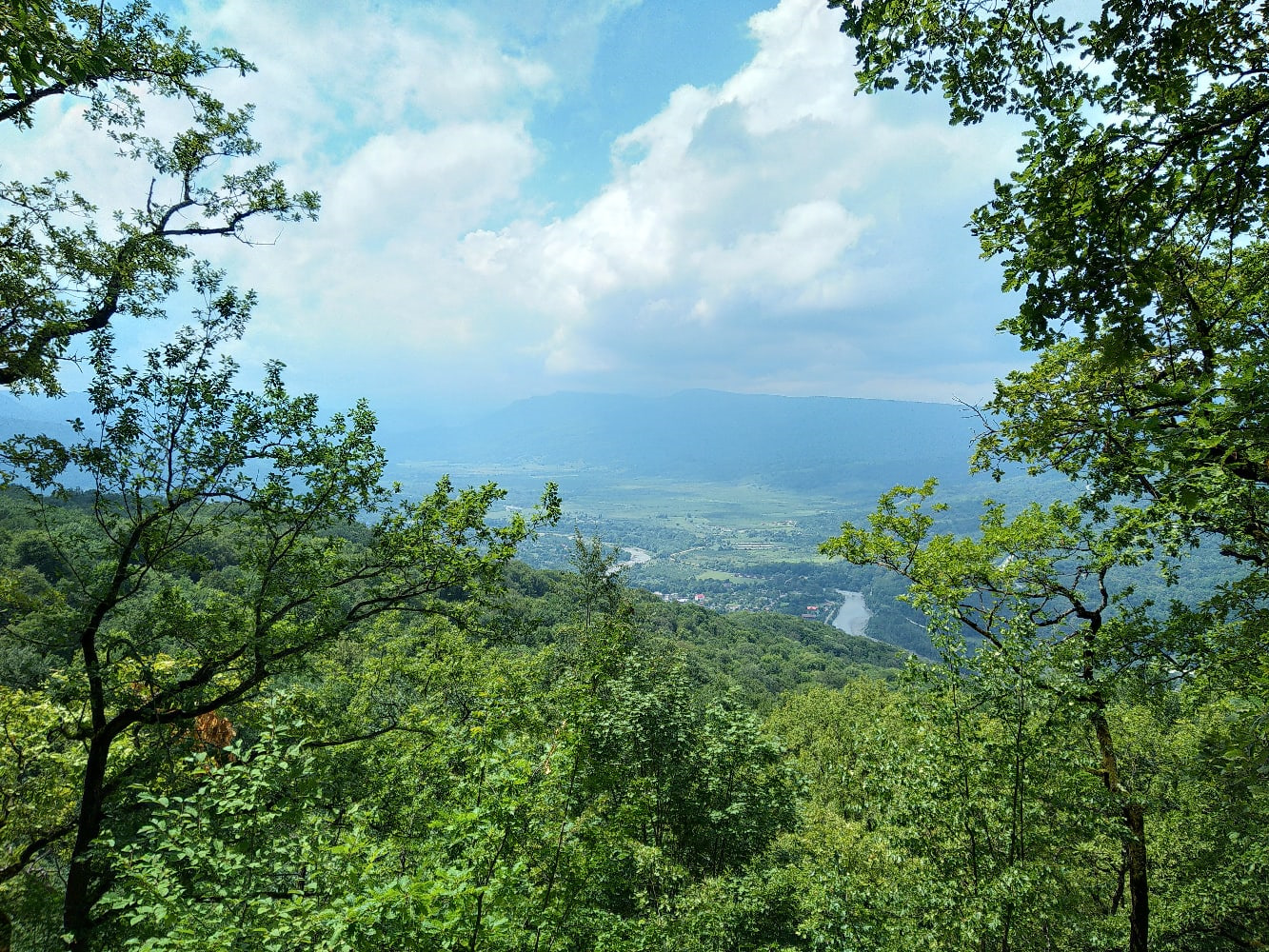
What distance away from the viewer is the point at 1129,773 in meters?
14.7

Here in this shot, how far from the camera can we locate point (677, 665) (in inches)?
502

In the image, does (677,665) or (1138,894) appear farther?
(677,665)

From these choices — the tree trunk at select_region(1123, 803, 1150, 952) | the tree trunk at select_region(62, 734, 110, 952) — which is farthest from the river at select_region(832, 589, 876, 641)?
the tree trunk at select_region(62, 734, 110, 952)

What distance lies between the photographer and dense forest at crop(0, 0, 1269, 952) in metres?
4.21

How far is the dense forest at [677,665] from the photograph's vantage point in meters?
4.21

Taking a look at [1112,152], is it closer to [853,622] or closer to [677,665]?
[677,665]

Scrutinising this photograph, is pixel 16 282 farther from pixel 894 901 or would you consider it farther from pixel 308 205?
pixel 894 901

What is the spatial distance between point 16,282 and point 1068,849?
17398mm

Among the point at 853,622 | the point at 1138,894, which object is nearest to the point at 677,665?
the point at 1138,894

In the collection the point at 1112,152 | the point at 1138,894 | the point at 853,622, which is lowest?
the point at 853,622

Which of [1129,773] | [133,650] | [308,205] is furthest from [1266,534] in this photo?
[133,650]

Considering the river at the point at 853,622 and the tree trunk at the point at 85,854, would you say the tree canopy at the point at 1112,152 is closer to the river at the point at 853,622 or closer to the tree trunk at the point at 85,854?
the tree trunk at the point at 85,854

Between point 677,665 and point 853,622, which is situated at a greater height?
point 677,665

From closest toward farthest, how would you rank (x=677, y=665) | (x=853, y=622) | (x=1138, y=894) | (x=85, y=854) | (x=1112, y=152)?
(x=1112, y=152), (x=85, y=854), (x=1138, y=894), (x=677, y=665), (x=853, y=622)
